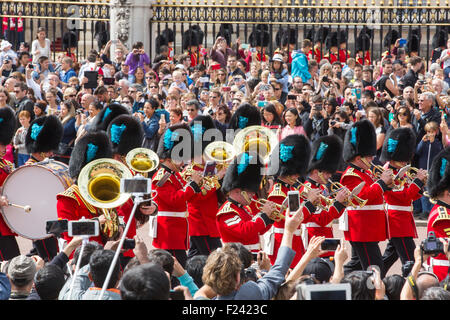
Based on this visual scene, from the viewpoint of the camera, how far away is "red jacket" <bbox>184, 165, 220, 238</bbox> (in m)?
7.31

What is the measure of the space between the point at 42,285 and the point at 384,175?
3.03 meters

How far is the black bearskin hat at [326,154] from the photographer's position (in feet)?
23.3

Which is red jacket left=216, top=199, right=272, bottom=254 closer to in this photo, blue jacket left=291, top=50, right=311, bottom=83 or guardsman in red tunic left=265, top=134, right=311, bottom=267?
guardsman in red tunic left=265, top=134, right=311, bottom=267

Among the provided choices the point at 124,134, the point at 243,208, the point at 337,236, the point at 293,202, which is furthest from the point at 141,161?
the point at 337,236

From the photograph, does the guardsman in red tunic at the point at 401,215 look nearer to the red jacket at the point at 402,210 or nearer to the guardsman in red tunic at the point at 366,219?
the red jacket at the point at 402,210

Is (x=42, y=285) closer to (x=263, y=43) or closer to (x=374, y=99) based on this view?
(x=374, y=99)

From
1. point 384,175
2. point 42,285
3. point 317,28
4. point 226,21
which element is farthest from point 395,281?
point 317,28

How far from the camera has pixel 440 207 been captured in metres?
6.18

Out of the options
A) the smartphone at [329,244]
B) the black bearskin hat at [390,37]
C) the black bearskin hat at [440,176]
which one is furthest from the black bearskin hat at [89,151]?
the black bearskin hat at [390,37]

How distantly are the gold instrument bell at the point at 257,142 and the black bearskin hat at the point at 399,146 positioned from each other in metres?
0.82

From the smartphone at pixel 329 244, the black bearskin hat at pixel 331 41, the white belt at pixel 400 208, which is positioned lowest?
the white belt at pixel 400 208

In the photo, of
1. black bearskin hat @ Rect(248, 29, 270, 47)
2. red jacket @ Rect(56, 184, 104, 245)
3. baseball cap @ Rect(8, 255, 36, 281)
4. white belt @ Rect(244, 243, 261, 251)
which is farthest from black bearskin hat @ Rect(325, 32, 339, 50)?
baseball cap @ Rect(8, 255, 36, 281)

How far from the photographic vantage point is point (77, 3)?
48.6 ft

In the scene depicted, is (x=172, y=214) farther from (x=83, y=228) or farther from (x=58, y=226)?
(x=83, y=228)
